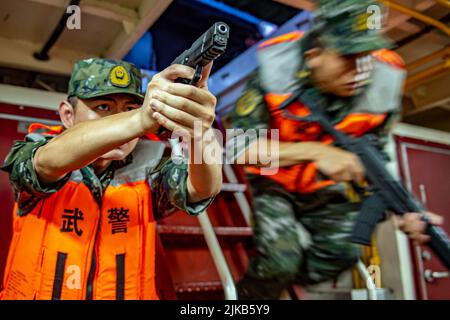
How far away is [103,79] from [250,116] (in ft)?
1.17

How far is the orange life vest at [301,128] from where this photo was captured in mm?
943

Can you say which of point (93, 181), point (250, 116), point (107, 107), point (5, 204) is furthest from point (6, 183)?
point (250, 116)

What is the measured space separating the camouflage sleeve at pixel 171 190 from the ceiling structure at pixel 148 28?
34cm

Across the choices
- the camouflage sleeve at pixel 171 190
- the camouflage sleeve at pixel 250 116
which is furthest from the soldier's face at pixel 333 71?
the camouflage sleeve at pixel 171 190

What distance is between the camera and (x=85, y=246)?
0.78m

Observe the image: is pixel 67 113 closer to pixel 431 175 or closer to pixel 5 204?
pixel 5 204

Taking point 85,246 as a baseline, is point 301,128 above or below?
above

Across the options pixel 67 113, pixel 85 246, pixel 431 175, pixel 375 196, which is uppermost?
pixel 431 175

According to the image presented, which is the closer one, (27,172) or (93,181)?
(27,172)

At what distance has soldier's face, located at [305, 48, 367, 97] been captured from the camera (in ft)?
2.93

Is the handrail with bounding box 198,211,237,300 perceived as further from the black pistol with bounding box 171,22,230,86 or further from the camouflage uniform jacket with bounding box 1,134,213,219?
Result: the black pistol with bounding box 171,22,230,86

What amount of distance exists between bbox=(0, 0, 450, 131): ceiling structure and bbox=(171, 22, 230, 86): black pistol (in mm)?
606

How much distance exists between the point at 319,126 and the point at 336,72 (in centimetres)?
13

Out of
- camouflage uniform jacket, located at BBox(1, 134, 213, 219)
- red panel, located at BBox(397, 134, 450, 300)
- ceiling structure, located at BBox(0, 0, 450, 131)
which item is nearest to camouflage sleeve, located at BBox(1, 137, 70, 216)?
camouflage uniform jacket, located at BBox(1, 134, 213, 219)
